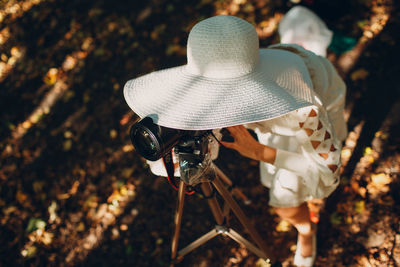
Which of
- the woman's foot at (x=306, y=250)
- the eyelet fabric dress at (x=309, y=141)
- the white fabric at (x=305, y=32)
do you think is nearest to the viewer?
the eyelet fabric dress at (x=309, y=141)

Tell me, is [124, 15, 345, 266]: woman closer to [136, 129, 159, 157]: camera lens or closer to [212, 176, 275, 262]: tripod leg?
[136, 129, 159, 157]: camera lens

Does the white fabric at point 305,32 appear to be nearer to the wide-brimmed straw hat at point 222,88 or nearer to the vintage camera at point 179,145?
the wide-brimmed straw hat at point 222,88

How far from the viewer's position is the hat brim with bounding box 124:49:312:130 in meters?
1.24

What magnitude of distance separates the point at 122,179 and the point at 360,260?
2.33m

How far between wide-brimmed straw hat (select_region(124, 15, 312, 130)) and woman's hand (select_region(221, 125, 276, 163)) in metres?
0.34

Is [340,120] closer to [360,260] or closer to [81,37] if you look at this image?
[360,260]

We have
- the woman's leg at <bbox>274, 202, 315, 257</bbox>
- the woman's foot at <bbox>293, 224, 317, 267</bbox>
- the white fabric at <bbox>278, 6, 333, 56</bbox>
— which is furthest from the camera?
the white fabric at <bbox>278, 6, 333, 56</bbox>

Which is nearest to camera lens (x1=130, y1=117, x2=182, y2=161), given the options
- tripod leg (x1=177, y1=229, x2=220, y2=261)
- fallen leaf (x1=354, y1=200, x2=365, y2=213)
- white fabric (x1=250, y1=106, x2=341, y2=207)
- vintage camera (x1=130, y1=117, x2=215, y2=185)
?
vintage camera (x1=130, y1=117, x2=215, y2=185)

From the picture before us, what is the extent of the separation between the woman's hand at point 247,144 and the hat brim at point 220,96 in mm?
336

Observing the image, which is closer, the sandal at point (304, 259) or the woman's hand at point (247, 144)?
the woman's hand at point (247, 144)

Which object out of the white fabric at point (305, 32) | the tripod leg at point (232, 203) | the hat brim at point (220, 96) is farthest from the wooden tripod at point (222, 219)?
the white fabric at point (305, 32)

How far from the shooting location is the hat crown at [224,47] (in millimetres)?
1256

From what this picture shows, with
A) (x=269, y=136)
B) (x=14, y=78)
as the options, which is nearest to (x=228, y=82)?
(x=269, y=136)

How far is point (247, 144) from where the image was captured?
63.8 inches
